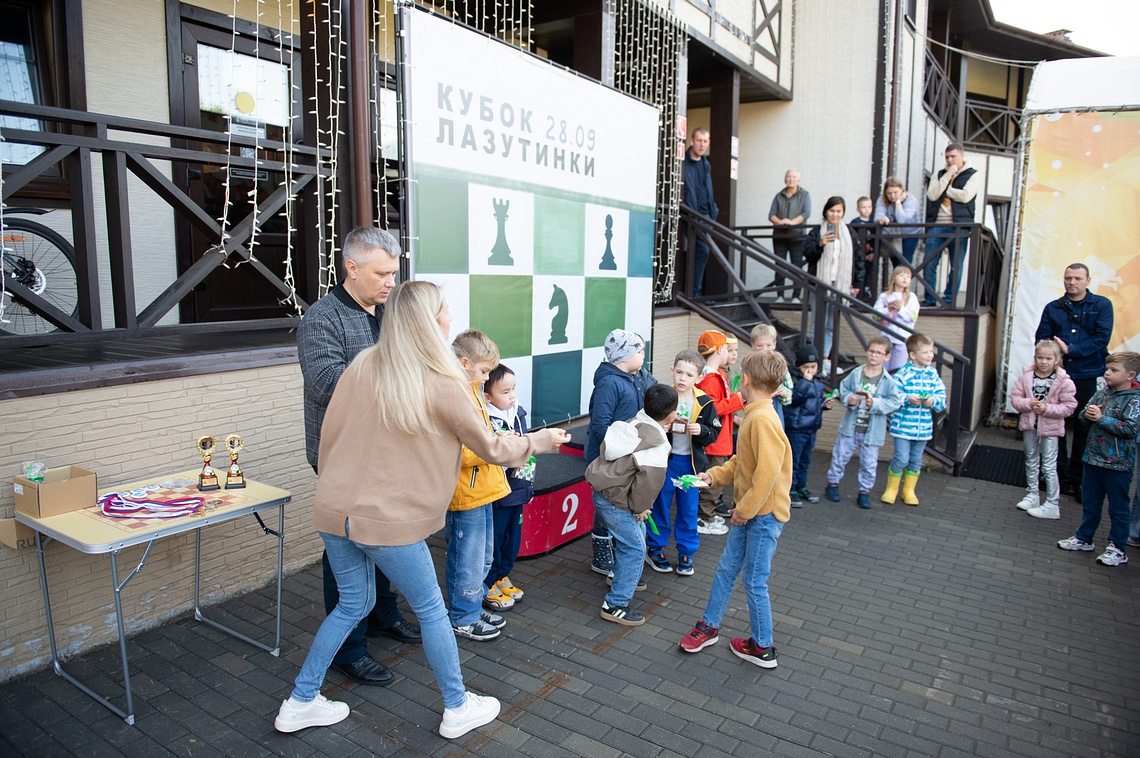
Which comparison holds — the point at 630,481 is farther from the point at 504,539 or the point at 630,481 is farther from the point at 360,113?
the point at 360,113

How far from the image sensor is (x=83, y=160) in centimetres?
378

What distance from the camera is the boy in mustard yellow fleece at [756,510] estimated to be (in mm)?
3461

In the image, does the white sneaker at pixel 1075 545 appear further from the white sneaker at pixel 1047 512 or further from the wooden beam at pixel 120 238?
the wooden beam at pixel 120 238

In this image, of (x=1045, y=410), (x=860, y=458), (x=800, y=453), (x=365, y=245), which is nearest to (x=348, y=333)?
(x=365, y=245)

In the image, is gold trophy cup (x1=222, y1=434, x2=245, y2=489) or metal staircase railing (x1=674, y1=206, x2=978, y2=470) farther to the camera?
metal staircase railing (x1=674, y1=206, x2=978, y2=470)

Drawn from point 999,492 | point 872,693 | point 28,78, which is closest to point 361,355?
point 872,693

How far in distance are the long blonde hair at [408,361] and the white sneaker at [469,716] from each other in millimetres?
1157

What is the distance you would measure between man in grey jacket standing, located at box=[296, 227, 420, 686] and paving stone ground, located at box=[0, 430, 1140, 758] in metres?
0.14

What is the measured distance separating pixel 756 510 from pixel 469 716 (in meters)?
1.50

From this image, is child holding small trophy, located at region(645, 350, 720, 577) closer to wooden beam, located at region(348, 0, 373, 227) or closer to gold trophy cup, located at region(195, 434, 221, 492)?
wooden beam, located at region(348, 0, 373, 227)

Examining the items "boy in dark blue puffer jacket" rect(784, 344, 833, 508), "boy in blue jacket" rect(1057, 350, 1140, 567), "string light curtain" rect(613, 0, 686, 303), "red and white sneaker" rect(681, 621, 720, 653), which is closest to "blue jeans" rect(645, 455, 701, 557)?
"red and white sneaker" rect(681, 621, 720, 653)

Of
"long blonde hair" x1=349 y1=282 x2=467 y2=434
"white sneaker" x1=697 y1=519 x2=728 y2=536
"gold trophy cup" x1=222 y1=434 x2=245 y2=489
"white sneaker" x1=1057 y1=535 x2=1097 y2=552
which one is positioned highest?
"long blonde hair" x1=349 y1=282 x2=467 y2=434

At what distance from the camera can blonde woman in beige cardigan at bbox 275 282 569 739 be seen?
263 centimetres

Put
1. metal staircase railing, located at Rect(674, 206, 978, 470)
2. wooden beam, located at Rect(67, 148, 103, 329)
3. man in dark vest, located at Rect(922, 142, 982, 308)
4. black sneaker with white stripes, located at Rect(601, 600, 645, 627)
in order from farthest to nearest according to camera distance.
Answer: man in dark vest, located at Rect(922, 142, 982, 308) < metal staircase railing, located at Rect(674, 206, 978, 470) < black sneaker with white stripes, located at Rect(601, 600, 645, 627) < wooden beam, located at Rect(67, 148, 103, 329)
